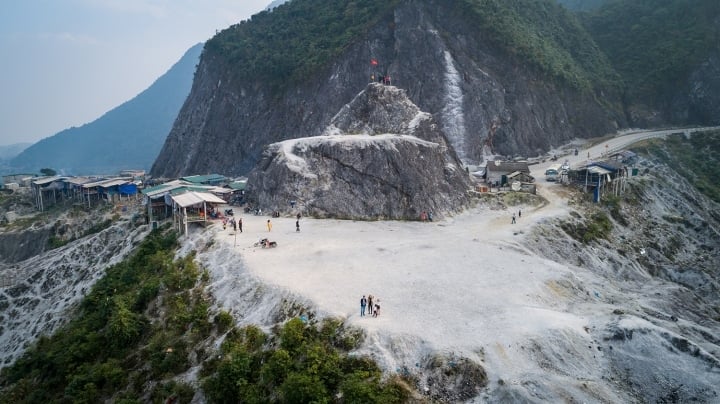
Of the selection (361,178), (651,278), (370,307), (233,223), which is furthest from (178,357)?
(651,278)

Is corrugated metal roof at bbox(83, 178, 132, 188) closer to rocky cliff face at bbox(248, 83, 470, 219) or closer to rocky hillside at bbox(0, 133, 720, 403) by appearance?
rocky hillside at bbox(0, 133, 720, 403)

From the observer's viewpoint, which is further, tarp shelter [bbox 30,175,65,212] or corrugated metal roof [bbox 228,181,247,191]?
tarp shelter [bbox 30,175,65,212]

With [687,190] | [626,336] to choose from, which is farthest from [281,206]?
[687,190]

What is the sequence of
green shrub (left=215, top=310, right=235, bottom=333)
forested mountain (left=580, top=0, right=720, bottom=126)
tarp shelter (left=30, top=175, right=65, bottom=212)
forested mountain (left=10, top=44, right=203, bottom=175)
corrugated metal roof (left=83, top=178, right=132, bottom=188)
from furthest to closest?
1. forested mountain (left=10, top=44, right=203, bottom=175)
2. forested mountain (left=580, top=0, right=720, bottom=126)
3. tarp shelter (left=30, top=175, right=65, bottom=212)
4. corrugated metal roof (left=83, top=178, right=132, bottom=188)
5. green shrub (left=215, top=310, right=235, bottom=333)

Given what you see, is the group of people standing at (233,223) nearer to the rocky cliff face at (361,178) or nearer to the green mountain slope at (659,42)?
the rocky cliff face at (361,178)

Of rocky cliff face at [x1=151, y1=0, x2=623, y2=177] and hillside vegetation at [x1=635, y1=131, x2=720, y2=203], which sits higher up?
rocky cliff face at [x1=151, y1=0, x2=623, y2=177]

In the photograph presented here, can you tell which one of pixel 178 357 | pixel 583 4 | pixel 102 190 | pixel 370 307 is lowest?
pixel 178 357

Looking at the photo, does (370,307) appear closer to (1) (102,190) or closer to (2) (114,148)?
(1) (102,190)

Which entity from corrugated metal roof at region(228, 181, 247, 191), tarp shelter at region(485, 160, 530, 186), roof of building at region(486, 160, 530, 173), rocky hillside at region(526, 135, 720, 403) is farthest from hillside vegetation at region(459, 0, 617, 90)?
corrugated metal roof at region(228, 181, 247, 191)
